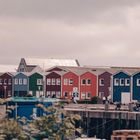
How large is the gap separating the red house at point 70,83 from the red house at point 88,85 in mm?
838

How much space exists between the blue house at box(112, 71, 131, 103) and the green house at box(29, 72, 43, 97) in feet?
49.6

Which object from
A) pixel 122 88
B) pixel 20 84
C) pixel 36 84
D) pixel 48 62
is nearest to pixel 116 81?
pixel 122 88

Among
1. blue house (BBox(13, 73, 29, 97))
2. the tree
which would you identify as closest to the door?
blue house (BBox(13, 73, 29, 97))

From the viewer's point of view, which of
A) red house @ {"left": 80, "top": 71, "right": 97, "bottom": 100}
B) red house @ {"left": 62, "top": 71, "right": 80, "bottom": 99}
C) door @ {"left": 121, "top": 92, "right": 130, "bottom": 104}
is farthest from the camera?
red house @ {"left": 62, "top": 71, "right": 80, "bottom": 99}

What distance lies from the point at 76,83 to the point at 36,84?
6757 millimetres

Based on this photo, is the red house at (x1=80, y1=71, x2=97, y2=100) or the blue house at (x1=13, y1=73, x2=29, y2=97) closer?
the red house at (x1=80, y1=71, x2=97, y2=100)

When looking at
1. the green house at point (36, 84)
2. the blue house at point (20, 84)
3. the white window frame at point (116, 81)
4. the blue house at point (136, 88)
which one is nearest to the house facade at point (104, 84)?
the white window frame at point (116, 81)

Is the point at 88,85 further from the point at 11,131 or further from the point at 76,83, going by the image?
the point at 11,131

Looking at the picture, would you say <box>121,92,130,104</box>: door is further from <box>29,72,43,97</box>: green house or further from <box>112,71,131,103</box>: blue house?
<box>29,72,43,97</box>: green house

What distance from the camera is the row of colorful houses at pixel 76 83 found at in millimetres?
87625

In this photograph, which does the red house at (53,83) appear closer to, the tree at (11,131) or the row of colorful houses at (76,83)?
the row of colorful houses at (76,83)

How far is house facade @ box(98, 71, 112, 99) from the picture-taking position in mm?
93812

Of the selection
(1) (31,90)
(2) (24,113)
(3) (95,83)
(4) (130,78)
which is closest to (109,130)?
(2) (24,113)

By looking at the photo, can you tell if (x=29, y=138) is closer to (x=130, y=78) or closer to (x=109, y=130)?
(x=109, y=130)
